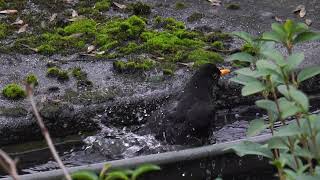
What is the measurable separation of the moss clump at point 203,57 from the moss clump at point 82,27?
1.21 meters

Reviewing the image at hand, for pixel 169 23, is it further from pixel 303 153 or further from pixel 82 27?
pixel 303 153

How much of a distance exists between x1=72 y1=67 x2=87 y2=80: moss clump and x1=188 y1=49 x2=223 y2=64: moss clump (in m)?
1.04

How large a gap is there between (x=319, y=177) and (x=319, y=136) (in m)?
0.15

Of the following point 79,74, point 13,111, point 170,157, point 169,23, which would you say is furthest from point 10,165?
point 169,23

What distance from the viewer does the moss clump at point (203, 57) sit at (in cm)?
657

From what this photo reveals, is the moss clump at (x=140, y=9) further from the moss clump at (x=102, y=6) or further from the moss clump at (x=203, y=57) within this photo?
the moss clump at (x=203, y=57)

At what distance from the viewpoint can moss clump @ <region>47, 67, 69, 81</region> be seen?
629 cm

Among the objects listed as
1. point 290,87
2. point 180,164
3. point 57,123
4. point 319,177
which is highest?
point 290,87

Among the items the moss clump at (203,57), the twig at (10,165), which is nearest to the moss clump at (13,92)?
the moss clump at (203,57)

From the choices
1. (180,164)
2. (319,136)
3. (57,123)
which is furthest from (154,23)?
(319,136)

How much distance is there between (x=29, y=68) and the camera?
6.50m

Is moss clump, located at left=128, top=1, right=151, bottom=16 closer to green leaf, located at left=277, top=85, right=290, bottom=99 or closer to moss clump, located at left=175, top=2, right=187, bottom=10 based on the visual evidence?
moss clump, located at left=175, top=2, right=187, bottom=10

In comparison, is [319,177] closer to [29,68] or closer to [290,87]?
[290,87]

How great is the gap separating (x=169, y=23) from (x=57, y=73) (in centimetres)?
164
